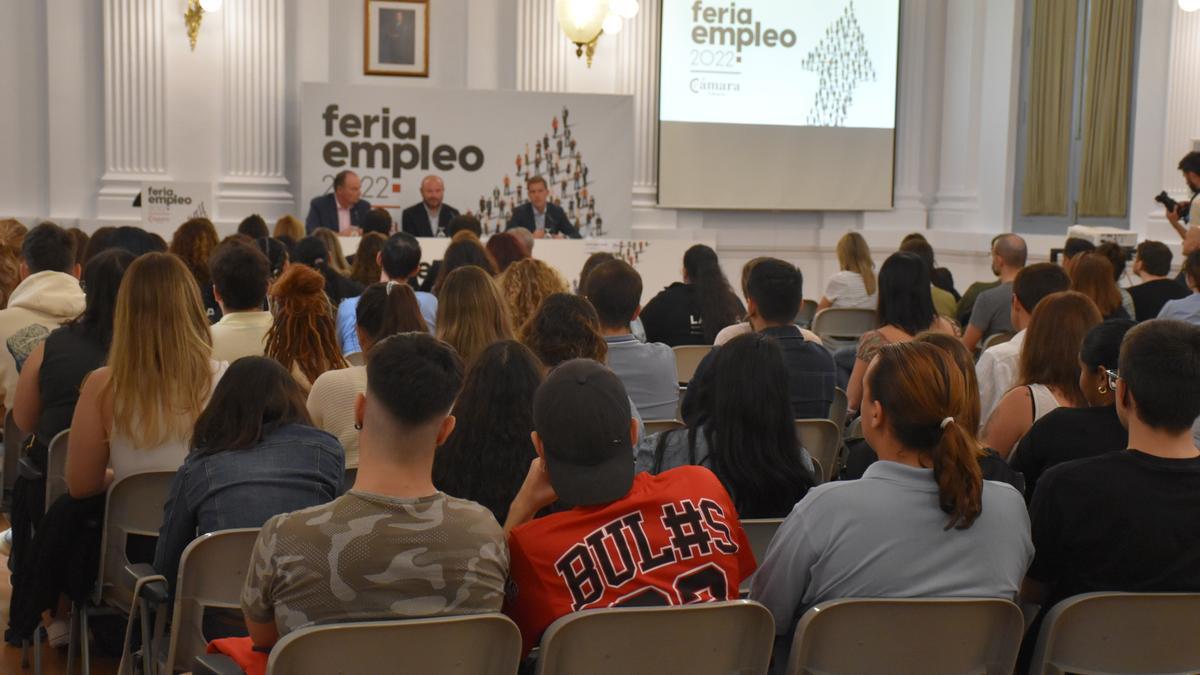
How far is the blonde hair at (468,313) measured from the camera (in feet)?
14.2

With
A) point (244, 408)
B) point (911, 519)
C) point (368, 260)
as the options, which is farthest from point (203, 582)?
point (368, 260)

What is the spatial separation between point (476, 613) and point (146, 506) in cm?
152

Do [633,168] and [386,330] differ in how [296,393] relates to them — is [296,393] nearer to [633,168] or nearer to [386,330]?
[386,330]

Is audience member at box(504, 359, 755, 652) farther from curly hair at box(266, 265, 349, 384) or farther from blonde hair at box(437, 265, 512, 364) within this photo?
blonde hair at box(437, 265, 512, 364)

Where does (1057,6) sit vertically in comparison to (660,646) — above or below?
above

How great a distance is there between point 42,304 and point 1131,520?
12.4 ft

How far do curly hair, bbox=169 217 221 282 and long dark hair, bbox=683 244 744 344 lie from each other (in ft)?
7.36

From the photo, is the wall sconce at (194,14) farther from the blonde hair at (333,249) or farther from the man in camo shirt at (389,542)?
the man in camo shirt at (389,542)

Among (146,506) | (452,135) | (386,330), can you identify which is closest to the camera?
(146,506)

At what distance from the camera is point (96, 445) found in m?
3.47

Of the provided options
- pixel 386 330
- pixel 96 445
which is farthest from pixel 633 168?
pixel 96 445

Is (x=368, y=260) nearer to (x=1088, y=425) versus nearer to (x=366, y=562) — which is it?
(x=1088, y=425)

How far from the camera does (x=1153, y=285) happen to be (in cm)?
659

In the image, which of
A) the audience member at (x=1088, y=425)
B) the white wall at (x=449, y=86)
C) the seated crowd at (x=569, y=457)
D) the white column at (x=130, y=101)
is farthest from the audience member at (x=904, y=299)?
the white column at (x=130, y=101)
